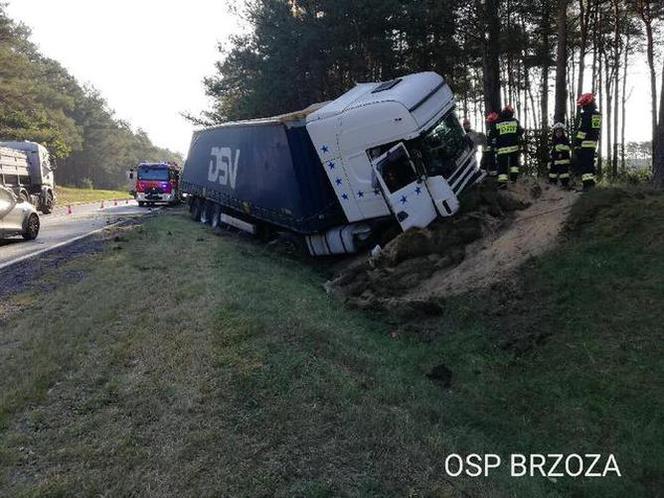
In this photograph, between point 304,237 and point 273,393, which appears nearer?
point 273,393

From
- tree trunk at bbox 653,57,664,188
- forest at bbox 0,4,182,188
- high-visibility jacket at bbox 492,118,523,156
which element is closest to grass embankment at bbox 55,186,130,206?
forest at bbox 0,4,182,188

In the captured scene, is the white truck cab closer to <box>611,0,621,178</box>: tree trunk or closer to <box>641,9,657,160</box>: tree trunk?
<box>641,9,657,160</box>: tree trunk

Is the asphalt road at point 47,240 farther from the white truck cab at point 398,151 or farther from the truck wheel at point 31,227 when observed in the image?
the white truck cab at point 398,151

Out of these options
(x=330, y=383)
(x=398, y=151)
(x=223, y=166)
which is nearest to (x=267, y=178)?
(x=223, y=166)

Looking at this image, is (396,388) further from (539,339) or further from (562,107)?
(562,107)

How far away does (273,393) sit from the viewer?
437 centimetres

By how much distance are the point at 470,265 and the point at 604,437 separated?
3.86 metres

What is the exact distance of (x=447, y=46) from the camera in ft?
72.0

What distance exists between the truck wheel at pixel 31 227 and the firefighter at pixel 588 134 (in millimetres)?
12822

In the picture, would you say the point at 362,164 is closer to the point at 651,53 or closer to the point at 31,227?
the point at 31,227

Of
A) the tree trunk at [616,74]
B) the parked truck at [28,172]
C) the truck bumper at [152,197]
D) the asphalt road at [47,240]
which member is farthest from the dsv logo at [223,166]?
the tree trunk at [616,74]

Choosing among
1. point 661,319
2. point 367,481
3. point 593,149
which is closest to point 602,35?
point 593,149

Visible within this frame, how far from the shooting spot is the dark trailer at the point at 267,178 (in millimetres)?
11289

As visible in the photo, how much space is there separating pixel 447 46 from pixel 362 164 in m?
13.9
